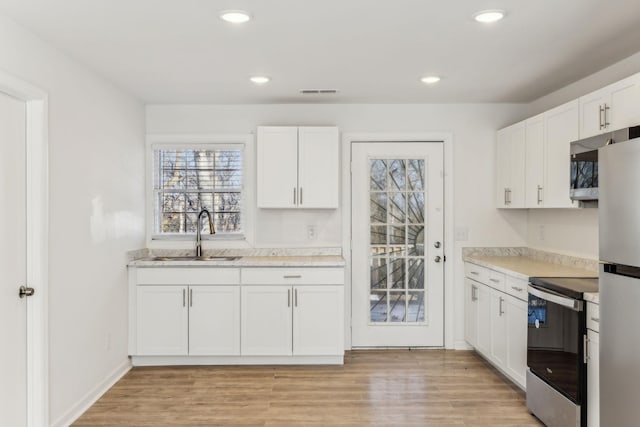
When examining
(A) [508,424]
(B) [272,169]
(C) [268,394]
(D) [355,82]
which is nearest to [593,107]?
(D) [355,82]

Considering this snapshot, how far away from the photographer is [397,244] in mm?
4727

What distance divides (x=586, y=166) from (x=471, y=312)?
1919 millimetres

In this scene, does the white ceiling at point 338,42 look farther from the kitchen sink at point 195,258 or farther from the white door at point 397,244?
the kitchen sink at point 195,258

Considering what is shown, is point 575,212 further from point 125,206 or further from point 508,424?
point 125,206

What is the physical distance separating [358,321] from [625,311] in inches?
109

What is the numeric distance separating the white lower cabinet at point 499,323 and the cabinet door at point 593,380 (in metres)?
0.73

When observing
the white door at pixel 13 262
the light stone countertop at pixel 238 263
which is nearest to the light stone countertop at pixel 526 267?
the light stone countertop at pixel 238 263

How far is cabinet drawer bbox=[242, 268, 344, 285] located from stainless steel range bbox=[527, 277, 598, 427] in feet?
5.30

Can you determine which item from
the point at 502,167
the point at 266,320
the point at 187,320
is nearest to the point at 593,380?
the point at 502,167

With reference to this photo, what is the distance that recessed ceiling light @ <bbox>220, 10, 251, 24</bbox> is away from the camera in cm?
248

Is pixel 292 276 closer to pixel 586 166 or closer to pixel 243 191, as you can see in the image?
pixel 243 191

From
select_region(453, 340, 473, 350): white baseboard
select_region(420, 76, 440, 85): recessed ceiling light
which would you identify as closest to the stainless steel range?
select_region(453, 340, 473, 350): white baseboard

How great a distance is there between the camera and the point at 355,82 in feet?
12.7

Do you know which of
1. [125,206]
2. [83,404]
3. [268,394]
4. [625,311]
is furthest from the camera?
[125,206]
